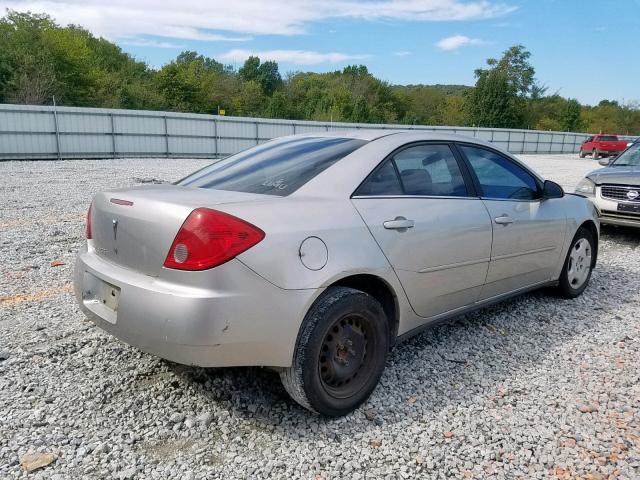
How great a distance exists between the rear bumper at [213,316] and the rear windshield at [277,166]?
644mm

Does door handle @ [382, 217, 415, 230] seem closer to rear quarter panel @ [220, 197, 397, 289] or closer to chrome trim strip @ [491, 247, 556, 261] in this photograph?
rear quarter panel @ [220, 197, 397, 289]

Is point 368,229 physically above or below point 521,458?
above

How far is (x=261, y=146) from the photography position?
3.74 meters

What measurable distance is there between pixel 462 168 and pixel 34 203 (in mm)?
8411

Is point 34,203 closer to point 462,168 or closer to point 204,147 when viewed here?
point 462,168

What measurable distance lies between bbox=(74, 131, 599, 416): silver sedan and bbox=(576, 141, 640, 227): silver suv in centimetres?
441

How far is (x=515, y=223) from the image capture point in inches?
150

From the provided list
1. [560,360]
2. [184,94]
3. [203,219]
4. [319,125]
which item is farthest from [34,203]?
[184,94]

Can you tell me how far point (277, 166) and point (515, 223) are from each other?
190cm

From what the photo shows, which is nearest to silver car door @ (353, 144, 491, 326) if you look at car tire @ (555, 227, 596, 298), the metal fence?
car tire @ (555, 227, 596, 298)

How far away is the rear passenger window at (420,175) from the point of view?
302 cm

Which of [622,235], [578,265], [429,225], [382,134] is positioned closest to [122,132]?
[622,235]

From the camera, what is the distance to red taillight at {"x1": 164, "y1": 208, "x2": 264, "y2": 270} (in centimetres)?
230

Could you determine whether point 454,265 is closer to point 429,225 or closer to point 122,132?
point 429,225
